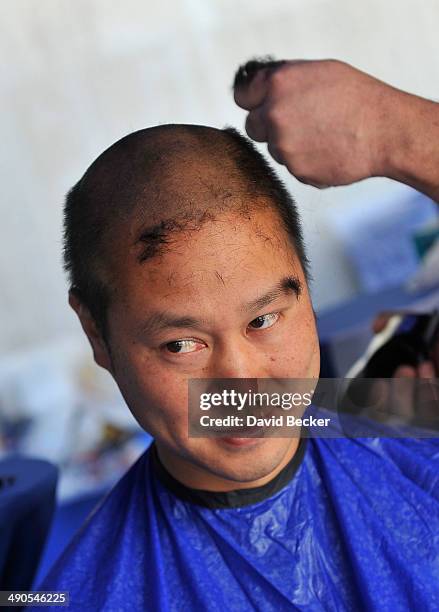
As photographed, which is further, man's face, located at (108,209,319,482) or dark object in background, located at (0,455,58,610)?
dark object in background, located at (0,455,58,610)

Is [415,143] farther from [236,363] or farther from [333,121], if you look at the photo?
[236,363]

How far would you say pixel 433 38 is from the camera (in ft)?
11.7

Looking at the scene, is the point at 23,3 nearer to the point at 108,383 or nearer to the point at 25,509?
the point at 108,383

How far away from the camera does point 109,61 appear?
3.51m

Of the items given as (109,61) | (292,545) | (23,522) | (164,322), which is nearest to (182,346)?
(164,322)

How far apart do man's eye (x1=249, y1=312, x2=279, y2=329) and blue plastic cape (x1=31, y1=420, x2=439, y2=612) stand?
1.18ft

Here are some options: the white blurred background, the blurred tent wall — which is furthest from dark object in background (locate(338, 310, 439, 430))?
the blurred tent wall

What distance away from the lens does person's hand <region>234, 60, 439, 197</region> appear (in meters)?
0.83

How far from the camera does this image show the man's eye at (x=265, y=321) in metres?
0.77

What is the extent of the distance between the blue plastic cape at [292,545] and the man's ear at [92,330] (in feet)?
0.87

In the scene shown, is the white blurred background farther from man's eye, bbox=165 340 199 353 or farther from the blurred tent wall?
man's eye, bbox=165 340 199 353

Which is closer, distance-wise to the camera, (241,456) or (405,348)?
(241,456)

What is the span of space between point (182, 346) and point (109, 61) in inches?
119

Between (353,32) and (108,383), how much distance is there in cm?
200
